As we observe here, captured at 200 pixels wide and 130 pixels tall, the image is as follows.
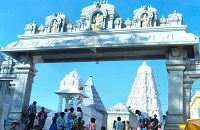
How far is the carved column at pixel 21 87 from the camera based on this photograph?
13.7 meters

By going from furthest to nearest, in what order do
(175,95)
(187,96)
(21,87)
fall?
(21,87) → (187,96) → (175,95)

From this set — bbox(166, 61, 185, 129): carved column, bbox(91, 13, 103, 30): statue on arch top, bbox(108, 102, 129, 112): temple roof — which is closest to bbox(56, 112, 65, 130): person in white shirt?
bbox(166, 61, 185, 129): carved column

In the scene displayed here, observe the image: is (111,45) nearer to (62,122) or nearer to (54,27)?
(54,27)

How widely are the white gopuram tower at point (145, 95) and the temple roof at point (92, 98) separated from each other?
2109cm

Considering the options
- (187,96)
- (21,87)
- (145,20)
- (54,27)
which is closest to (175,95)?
(187,96)

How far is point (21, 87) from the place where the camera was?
46.4ft

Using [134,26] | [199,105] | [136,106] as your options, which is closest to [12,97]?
[134,26]

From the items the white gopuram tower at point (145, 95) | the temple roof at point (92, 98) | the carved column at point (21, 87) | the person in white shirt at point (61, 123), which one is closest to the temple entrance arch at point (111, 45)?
the carved column at point (21, 87)

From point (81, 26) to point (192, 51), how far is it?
5602 millimetres

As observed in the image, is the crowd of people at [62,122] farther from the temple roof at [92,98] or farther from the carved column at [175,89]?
the temple roof at [92,98]

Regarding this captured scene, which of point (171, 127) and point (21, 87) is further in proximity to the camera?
point (21, 87)

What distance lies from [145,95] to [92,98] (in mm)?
23884

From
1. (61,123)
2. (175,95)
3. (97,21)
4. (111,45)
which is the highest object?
(97,21)

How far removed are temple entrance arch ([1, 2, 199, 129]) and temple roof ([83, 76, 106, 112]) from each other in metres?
9.61
